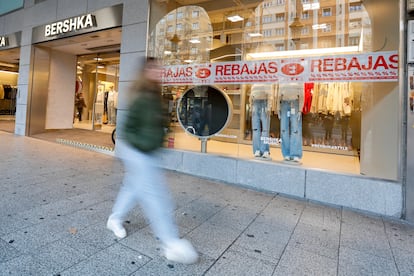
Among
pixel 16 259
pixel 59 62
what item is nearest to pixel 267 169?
pixel 16 259

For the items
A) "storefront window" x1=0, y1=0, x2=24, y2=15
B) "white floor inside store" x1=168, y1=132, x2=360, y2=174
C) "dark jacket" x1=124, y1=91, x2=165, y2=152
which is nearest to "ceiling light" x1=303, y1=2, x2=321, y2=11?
"white floor inside store" x1=168, y1=132, x2=360, y2=174

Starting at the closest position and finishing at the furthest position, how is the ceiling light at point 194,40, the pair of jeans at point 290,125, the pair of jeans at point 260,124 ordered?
the pair of jeans at point 290,125, the pair of jeans at point 260,124, the ceiling light at point 194,40

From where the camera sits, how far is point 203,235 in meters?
2.52

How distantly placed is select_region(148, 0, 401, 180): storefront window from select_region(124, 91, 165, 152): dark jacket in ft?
6.76

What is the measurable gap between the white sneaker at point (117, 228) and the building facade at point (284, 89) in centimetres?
81

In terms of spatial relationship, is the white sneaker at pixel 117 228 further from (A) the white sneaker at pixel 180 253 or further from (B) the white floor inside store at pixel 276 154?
(B) the white floor inside store at pixel 276 154

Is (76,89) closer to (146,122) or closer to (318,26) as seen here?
(318,26)

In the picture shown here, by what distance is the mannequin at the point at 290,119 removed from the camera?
4.34 metres

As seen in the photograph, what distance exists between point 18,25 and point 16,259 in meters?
10.2

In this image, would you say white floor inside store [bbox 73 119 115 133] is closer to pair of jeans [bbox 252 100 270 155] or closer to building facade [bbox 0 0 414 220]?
building facade [bbox 0 0 414 220]

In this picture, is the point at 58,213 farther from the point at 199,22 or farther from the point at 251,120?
the point at 199,22

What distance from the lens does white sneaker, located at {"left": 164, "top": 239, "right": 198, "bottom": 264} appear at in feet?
6.55

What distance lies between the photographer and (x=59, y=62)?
10094 mm

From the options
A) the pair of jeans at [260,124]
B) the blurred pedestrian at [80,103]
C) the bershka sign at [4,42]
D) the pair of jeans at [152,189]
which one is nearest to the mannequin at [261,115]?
the pair of jeans at [260,124]
